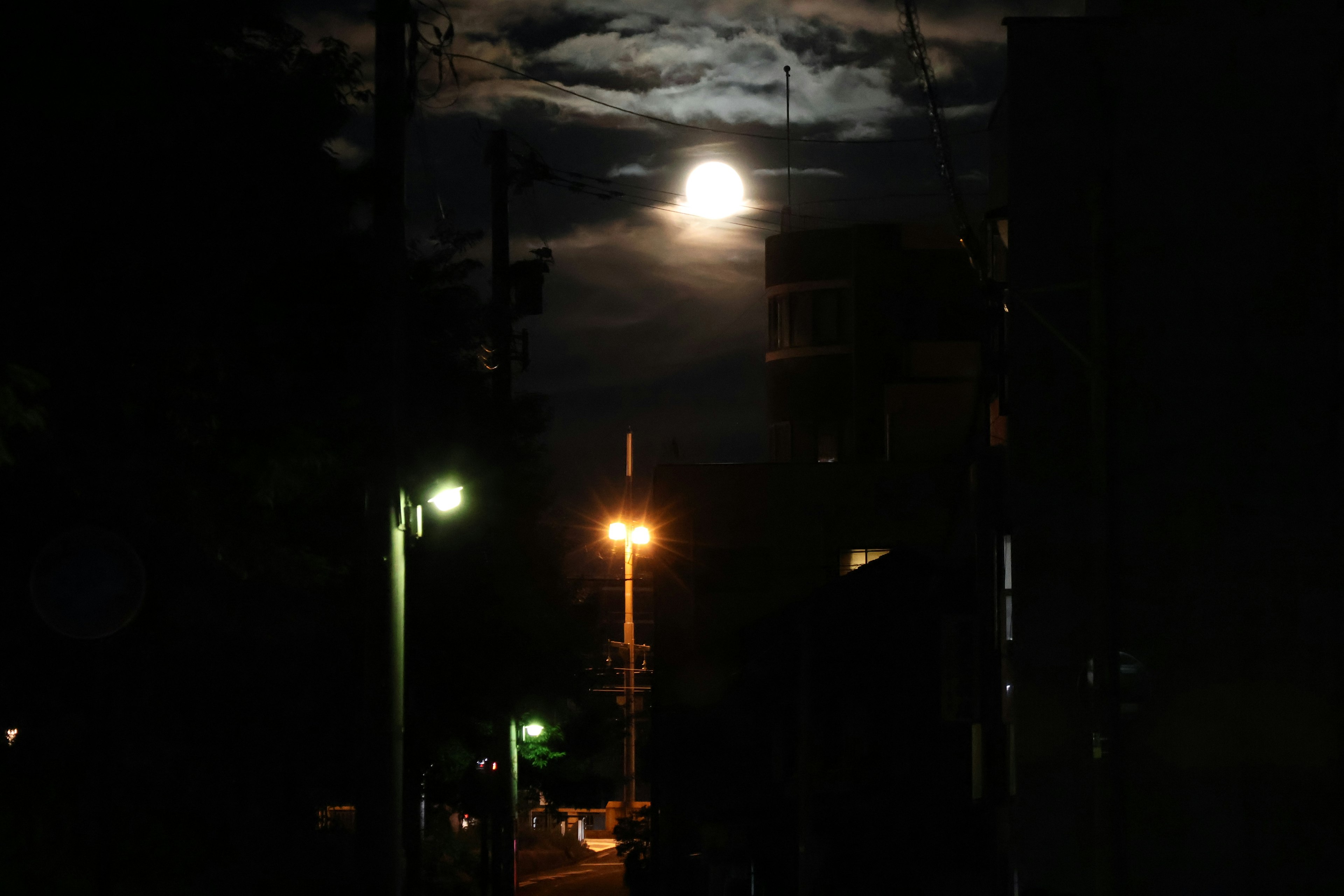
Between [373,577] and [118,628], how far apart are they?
171 cm

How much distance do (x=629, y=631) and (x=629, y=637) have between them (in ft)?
1.62

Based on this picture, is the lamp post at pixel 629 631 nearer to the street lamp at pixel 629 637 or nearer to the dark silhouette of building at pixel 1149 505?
the street lamp at pixel 629 637

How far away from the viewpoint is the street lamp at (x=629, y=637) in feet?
164

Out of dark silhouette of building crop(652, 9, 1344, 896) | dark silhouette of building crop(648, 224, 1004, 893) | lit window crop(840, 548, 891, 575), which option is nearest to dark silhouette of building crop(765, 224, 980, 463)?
dark silhouette of building crop(648, 224, 1004, 893)

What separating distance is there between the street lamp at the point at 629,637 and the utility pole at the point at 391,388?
125 ft

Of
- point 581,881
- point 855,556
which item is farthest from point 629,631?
point 855,556

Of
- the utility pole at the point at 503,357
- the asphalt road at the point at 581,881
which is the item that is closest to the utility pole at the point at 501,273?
the utility pole at the point at 503,357

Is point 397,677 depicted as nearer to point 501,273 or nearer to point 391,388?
point 391,388

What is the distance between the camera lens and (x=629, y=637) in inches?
1991

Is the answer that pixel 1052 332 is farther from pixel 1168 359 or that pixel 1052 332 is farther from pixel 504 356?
pixel 504 356

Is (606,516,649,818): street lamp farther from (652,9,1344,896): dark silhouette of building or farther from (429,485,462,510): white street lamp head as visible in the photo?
(429,485,462,510): white street lamp head

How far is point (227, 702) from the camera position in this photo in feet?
38.0

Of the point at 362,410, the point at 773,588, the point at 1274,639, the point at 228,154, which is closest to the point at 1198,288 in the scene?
the point at 1274,639

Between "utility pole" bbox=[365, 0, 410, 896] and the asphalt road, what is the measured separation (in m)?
27.3
